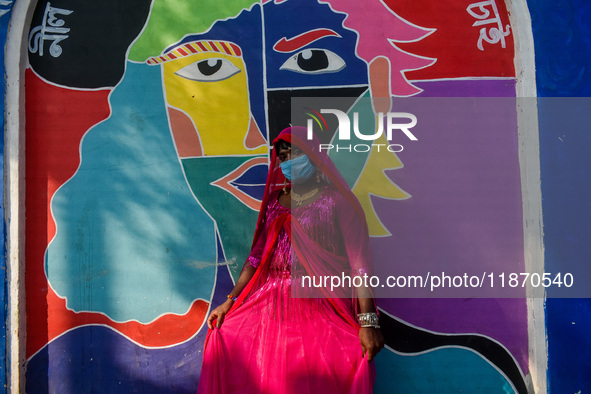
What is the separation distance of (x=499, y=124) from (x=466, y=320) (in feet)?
4.27

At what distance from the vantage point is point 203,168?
3.13 m

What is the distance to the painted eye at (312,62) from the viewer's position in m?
3.12

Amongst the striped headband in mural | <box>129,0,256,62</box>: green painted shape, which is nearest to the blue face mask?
the striped headband in mural

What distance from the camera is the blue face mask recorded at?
8.25ft

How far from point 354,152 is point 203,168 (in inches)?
40.1

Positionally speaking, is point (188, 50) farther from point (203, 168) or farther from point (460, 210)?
point (460, 210)

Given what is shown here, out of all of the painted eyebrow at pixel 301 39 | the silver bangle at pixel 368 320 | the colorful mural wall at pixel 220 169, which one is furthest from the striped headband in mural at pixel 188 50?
the silver bangle at pixel 368 320

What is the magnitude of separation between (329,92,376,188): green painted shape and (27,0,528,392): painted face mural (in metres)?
0.01

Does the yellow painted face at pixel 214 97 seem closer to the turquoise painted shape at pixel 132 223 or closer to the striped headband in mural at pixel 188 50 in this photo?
the striped headband in mural at pixel 188 50

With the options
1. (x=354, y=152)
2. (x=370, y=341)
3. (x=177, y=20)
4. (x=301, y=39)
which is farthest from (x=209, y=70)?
(x=370, y=341)

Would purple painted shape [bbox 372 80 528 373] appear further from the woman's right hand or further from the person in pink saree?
the woman's right hand

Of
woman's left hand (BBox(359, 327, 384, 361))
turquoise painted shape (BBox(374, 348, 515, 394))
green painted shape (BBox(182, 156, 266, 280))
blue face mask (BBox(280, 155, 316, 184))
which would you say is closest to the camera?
woman's left hand (BBox(359, 327, 384, 361))

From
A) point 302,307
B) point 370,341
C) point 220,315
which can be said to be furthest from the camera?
point 220,315

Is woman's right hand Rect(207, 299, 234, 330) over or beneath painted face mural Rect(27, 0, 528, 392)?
beneath
